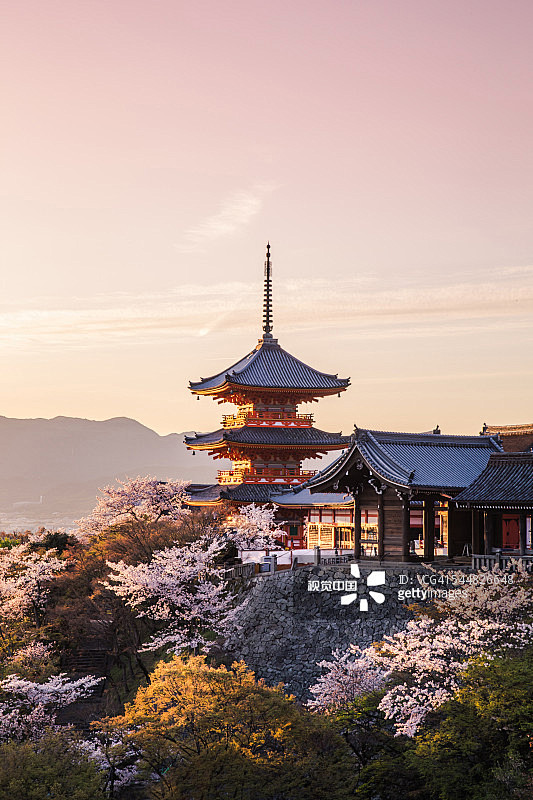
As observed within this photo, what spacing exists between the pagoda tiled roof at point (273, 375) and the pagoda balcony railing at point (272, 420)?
2082mm

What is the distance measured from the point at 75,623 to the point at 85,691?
10.5 feet

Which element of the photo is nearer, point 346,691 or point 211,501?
point 346,691

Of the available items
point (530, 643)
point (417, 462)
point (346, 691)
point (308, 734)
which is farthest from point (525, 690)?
point (417, 462)

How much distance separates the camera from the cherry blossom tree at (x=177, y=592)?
138ft

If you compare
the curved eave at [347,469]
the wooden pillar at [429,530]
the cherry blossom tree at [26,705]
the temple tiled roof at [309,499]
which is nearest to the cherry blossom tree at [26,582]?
Result: the cherry blossom tree at [26,705]

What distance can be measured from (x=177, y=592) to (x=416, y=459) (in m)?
12.5

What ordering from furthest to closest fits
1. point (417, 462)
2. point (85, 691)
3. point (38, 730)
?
point (85, 691) < point (417, 462) < point (38, 730)

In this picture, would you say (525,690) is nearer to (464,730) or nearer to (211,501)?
(464,730)

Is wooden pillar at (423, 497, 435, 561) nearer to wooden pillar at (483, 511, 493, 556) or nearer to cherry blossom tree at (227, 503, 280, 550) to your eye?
wooden pillar at (483, 511, 493, 556)

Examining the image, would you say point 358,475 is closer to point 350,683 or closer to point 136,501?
point 350,683

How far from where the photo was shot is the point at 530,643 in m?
28.7

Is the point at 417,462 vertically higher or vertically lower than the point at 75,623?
higher

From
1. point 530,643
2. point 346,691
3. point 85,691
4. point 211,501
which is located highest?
point 211,501

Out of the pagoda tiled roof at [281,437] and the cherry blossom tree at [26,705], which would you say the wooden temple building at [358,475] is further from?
the cherry blossom tree at [26,705]
